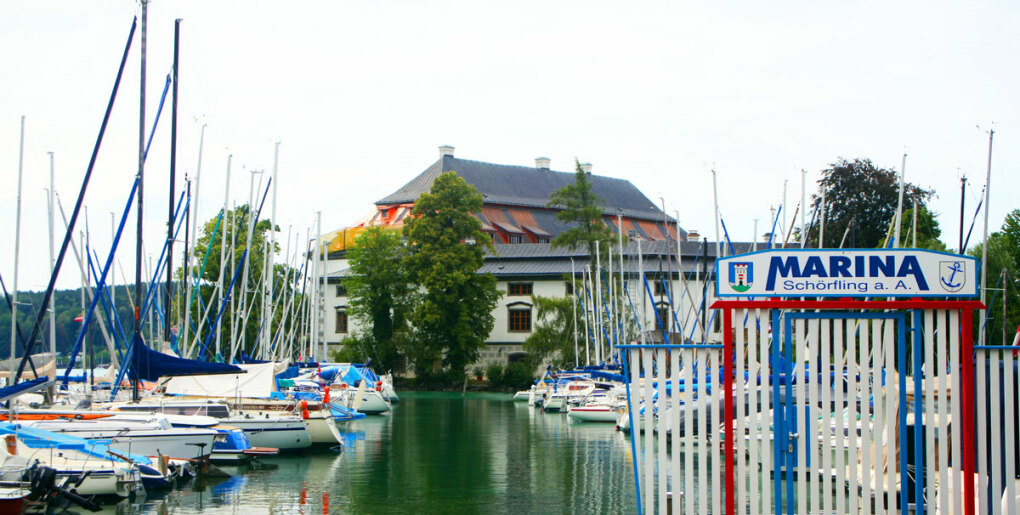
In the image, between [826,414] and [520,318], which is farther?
[520,318]

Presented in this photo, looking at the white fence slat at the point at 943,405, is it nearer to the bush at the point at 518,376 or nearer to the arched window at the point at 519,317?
the bush at the point at 518,376

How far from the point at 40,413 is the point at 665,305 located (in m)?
54.1

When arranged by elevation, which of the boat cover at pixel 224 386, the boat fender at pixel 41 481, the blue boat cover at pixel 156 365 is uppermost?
the blue boat cover at pixel 156 365

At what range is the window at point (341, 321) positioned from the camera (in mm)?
85562

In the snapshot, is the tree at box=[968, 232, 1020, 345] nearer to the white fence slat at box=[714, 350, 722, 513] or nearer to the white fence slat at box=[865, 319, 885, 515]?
the white fence slat at box=[865, 319, 885, 515]

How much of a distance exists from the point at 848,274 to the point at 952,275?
1063 millimetres

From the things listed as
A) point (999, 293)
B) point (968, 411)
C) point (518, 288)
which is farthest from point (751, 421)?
point (518, 288)

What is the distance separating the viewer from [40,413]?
2484 centimetres

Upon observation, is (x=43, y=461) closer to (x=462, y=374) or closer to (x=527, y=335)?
(x=462, y=374)

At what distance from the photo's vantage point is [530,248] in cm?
8619

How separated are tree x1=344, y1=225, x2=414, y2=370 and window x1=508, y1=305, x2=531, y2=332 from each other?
816 cm

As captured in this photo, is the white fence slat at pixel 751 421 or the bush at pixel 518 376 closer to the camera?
the white fence slat at pixel 751 421

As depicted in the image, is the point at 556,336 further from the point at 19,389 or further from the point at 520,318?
the point at 19,389

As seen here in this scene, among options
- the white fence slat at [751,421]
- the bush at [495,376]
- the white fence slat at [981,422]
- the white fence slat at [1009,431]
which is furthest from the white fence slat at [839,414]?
the bush at [495,376]
